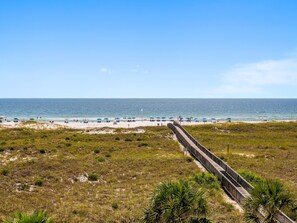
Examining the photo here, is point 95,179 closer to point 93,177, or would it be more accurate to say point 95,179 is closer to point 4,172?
point 93,177

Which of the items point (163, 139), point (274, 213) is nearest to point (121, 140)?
point (163, 139)

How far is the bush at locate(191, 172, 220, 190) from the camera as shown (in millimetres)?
20016

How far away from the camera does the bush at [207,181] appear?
2002 cm

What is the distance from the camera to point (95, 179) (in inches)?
891

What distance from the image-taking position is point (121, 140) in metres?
42.5

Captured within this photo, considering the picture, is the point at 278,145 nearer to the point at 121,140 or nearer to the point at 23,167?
the point at 121,140

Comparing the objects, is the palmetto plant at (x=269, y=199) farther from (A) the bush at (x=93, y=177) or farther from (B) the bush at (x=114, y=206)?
(A) the bush at (x=93, y=177)

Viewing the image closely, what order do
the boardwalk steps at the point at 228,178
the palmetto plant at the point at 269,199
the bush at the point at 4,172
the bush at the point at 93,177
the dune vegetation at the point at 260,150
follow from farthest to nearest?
the bush at the point at 4,172 → the bush at the point at 93,177 → the dune vegetation at the point at 260,150 → the boardwalk steps at the point at 228,178 → the palmetto plant at the point at 269,199

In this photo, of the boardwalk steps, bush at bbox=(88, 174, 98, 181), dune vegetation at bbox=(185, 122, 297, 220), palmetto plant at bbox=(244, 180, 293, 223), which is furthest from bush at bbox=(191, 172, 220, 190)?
palmetto plant at bbox=(244, 180, 293, 223)

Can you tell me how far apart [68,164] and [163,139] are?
1915 cm

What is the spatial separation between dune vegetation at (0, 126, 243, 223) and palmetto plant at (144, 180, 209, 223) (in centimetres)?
43

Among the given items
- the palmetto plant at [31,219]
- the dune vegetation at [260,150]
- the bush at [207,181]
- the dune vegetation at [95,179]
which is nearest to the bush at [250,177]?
the dune vegetation at [260,150]

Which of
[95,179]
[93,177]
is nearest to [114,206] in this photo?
[95,179]

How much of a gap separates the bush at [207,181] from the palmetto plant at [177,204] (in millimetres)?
9607
